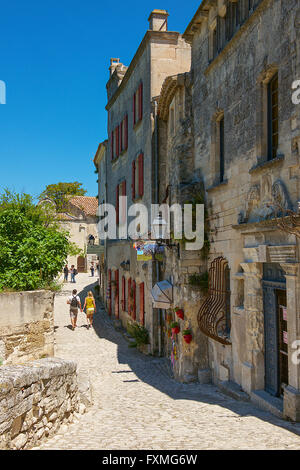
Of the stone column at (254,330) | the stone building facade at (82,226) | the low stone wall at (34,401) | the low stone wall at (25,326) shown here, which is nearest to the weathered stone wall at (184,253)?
the stone column at (254,330)

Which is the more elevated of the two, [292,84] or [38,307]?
[292,84]

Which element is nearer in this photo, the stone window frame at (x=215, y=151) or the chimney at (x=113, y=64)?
the stone window frame at (x=215, y=151)

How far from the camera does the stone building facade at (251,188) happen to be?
6340 millimetres

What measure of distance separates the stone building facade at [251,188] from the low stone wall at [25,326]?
4.22m

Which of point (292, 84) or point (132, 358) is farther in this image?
point (132, 358)

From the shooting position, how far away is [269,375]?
286 inches

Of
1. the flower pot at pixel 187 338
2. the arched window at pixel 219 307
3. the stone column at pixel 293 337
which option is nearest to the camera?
the stone column at pixel 293 337

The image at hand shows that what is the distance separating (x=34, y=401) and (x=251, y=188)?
4.63 meters

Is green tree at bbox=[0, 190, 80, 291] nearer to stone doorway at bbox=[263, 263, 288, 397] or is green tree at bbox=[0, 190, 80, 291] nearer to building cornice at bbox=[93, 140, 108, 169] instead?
stone doorway at bbox=[263, 263, 288, 397]

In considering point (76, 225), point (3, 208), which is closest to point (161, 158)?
point (3, 208)

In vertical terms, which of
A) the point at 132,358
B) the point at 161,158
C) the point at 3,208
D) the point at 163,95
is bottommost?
the point at 132,358

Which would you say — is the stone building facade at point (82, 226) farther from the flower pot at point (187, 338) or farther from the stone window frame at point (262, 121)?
the stone window frame at point (262, 121)

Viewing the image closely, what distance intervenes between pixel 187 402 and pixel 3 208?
8.74 meters

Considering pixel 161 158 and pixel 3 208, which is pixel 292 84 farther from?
pixel 3 208
